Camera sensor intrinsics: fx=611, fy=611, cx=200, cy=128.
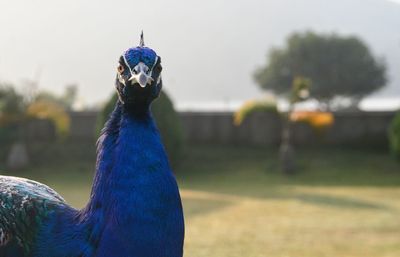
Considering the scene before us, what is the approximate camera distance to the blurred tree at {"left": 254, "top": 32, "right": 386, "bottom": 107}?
4041cm

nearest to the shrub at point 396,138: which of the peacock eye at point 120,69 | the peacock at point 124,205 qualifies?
the peacock at point 124,205

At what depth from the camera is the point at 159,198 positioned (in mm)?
2326

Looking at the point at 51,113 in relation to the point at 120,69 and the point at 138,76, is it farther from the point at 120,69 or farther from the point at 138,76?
the point at 138,76

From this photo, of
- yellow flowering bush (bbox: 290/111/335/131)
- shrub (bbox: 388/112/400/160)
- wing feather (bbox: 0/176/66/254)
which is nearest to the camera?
wing feather (bbox: 0/176/66/254)

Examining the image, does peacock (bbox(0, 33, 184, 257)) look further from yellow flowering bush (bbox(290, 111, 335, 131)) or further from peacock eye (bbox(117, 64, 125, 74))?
yellow flowering bush (bbox(290, 111, 335, 131))

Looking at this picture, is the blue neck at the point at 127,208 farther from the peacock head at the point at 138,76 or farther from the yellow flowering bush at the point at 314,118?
the yellow flowering bush at the point at 314,118

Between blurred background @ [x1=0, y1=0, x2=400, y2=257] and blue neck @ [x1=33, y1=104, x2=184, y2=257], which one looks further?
blurred background @ [x1=0, y1=0, x2=400, y2=257]

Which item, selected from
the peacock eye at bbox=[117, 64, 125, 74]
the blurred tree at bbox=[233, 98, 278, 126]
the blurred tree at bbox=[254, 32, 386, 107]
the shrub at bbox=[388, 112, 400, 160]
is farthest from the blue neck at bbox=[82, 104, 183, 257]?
the blurred tree at bbox=[254, 32, 386, 107]

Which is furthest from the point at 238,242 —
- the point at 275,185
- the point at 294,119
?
the point at 294,119

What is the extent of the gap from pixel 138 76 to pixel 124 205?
1.60ft

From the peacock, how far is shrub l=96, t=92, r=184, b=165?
A: 12.1m

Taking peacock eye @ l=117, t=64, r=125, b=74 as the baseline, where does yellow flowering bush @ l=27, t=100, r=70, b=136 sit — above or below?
above

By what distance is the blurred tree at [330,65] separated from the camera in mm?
40406

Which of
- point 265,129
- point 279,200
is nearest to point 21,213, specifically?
point 279,200
